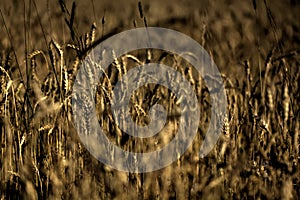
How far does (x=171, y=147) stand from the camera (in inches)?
42.8

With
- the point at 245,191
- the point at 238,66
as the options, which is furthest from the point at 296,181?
the point at 238,66

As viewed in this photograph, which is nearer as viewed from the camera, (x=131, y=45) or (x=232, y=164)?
(x=232, y=164)

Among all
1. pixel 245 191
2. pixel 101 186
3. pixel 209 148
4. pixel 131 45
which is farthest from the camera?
pixel 131 45

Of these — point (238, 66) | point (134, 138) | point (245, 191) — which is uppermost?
point (238, 66)

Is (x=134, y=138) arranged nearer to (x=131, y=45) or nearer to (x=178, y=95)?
(x=178, y=95)

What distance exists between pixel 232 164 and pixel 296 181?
14 centimetres

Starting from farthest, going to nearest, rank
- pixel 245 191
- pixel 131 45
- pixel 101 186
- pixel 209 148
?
pixel 131 45 → pixel 209 148 → pixel 245 191 → pixel 101 186

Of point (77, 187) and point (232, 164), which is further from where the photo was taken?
point (232, 164)

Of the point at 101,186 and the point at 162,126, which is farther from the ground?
the point at 162,126

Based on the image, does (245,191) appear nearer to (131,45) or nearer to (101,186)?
(101,186)

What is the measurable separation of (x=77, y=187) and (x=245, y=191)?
1.15ft

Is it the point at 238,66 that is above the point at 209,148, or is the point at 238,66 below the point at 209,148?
above

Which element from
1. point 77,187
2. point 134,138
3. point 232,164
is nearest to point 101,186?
point 77,187

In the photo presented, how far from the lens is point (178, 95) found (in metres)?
1.20
